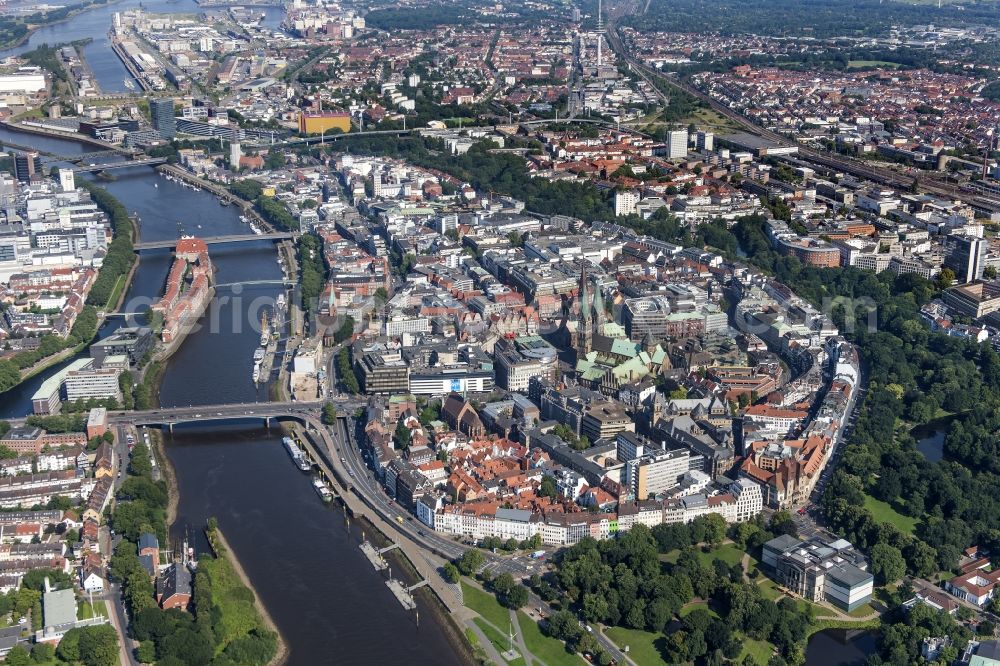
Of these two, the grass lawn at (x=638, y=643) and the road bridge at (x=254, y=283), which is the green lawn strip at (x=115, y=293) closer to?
the road bridge at (x=254, y=283)

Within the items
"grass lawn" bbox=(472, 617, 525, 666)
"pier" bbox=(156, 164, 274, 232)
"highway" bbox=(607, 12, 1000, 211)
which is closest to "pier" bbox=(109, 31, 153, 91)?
"pier" bbox=(156, 164, 274, 232)

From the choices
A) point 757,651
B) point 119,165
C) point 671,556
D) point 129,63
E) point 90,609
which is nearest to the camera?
point 757,651

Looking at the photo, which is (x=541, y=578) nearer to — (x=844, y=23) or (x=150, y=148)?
(x=150, y=148)

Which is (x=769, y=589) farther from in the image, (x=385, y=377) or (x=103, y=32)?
(x=103, y=32)

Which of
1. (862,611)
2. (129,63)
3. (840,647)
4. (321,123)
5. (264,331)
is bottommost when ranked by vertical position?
(840,647)

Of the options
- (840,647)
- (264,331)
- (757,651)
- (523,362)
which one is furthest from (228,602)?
(264,331)

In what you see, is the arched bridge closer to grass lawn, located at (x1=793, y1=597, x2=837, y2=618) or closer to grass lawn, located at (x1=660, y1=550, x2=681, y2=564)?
grass lawn, located at (x1=660, y1=550, x2=681, y2=564)

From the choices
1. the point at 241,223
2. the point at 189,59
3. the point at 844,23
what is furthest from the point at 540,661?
the point at 844,23
